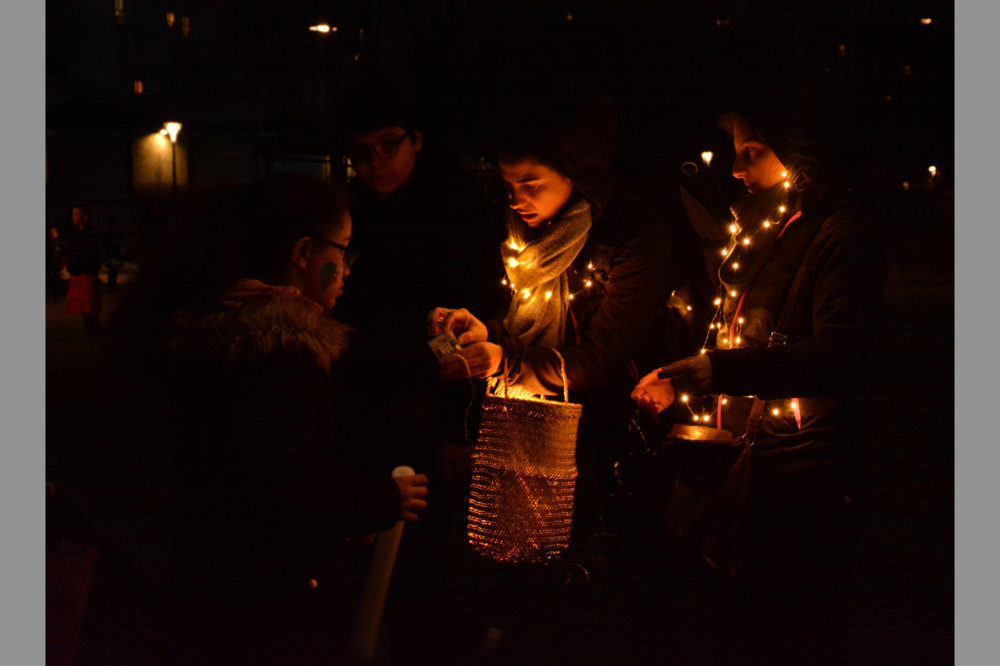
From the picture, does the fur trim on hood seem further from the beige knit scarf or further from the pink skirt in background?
the pink skirt in background

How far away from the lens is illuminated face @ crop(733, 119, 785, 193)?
94.3 inches

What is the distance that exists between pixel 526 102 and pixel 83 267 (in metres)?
9.90

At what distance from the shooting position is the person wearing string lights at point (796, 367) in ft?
7.07

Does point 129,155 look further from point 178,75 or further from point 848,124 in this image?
point 848,124

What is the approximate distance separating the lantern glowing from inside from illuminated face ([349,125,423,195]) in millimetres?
769

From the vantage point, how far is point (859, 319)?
2137 millimetres

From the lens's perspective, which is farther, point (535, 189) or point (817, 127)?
point (535, 189)

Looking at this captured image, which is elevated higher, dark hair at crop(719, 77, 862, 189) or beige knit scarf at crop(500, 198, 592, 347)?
dark hair at crop(719, 77, 862, 189)

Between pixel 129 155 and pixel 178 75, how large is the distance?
90.8 inches

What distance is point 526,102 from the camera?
2.65 m

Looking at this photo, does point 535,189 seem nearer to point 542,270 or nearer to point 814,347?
point 542,270

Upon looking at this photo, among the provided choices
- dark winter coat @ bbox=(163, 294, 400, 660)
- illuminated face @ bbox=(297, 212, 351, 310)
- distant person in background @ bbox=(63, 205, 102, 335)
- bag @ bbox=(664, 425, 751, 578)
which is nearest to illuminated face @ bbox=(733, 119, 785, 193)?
bag @ bbox=(664, 425, 751, 578)

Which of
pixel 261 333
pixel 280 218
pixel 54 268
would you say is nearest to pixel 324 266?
pixel 280 218

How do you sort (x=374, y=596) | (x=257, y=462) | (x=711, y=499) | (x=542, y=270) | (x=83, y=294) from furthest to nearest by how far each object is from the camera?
(x=83, y=294)
(x=542, y=270)
(x=374, y=596)
(x=711, y=499)
(x=257, y=462)
